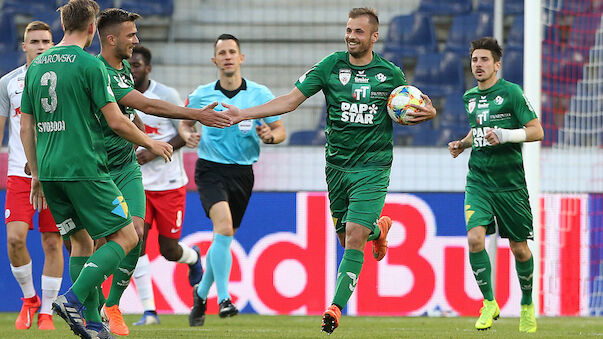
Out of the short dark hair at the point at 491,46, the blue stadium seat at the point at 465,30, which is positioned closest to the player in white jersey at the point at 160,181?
the short dark hair at the point at 491,46

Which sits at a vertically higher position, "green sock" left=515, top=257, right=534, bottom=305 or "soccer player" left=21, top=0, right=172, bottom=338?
"soccer player" left=21, top=0, right=172, bottom=338

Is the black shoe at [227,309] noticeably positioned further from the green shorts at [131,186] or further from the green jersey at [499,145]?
the green jersey at [499,145]

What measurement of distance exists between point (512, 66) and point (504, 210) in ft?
16.4

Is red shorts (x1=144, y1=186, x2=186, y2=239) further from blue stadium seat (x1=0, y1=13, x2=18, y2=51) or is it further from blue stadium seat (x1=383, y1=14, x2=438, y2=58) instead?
blue stadium seat (x1=0, y1=13, x2=18, y2=51)

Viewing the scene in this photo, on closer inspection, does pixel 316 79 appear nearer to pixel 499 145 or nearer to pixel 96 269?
pixel 499 145

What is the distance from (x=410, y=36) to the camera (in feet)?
41.6

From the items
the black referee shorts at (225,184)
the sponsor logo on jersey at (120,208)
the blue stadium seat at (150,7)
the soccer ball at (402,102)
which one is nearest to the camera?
the sponsor logo on jersey at (120,208)

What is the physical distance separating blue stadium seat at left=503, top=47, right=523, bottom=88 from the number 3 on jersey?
7893 mm

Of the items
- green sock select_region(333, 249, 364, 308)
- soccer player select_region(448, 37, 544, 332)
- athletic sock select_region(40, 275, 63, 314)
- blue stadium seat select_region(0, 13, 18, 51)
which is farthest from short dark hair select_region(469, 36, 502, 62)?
blue stadium seat select_region(0, 13, 18, 51)

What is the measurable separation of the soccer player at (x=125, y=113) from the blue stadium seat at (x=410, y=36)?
6313 mm

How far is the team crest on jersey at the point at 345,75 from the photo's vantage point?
6.55 meters

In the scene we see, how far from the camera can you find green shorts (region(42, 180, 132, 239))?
5461 millimetres

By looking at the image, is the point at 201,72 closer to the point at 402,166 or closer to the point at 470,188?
the point at 402,166

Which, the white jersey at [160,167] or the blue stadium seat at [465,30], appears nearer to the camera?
the white jersey at [160,167]
